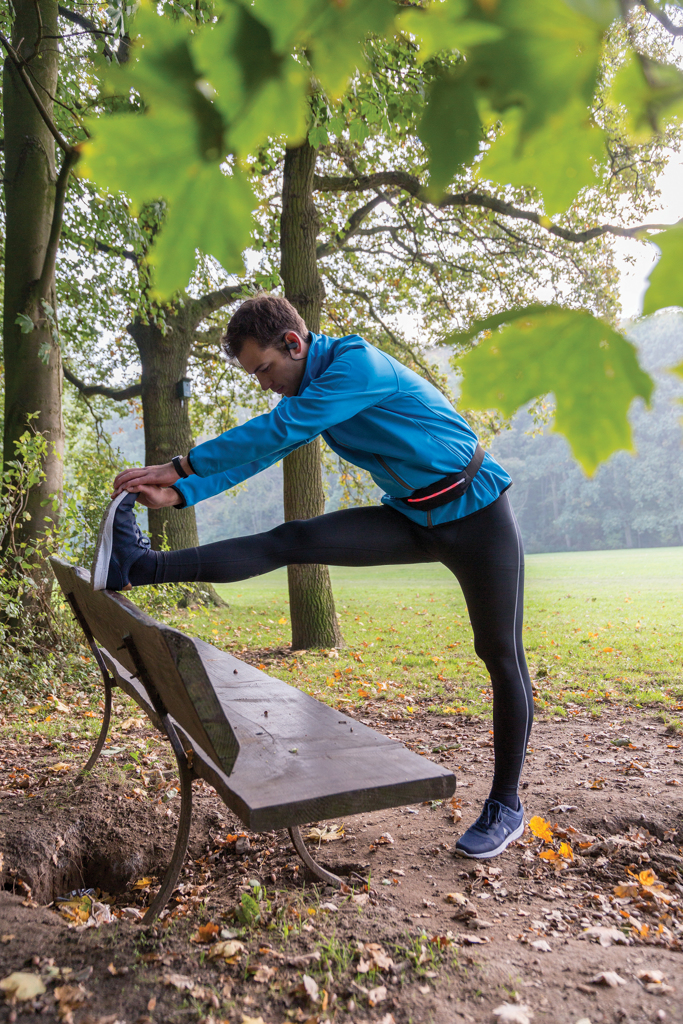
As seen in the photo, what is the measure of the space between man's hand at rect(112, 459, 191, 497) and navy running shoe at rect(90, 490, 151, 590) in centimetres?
9

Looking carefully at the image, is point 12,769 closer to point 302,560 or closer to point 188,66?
point 302,560

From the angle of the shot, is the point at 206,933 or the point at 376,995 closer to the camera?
the point at 376,995

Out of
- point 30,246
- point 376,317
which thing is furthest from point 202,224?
point 376,317

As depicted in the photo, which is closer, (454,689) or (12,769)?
(12,769)

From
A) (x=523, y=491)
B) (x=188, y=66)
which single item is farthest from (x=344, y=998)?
(x=523, y=491)

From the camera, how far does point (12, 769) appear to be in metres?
3.72

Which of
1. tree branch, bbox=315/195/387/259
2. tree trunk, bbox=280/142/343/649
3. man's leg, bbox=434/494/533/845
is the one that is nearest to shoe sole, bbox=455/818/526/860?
man's leg, bbox=434/494/533/845

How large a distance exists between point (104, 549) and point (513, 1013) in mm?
1882

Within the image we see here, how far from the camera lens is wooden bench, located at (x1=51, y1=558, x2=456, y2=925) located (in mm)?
1591

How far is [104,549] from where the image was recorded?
Result: 2.54 meters

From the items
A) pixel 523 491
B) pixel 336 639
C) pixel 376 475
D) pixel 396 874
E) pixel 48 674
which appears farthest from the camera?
pixel 523 491

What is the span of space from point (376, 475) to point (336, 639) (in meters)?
5.46

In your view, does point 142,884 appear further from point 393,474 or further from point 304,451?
point 304,451

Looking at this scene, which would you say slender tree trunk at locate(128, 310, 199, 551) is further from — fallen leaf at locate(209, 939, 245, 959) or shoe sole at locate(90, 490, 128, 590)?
fallen leaf at locate(209, 939, 245, 959)
